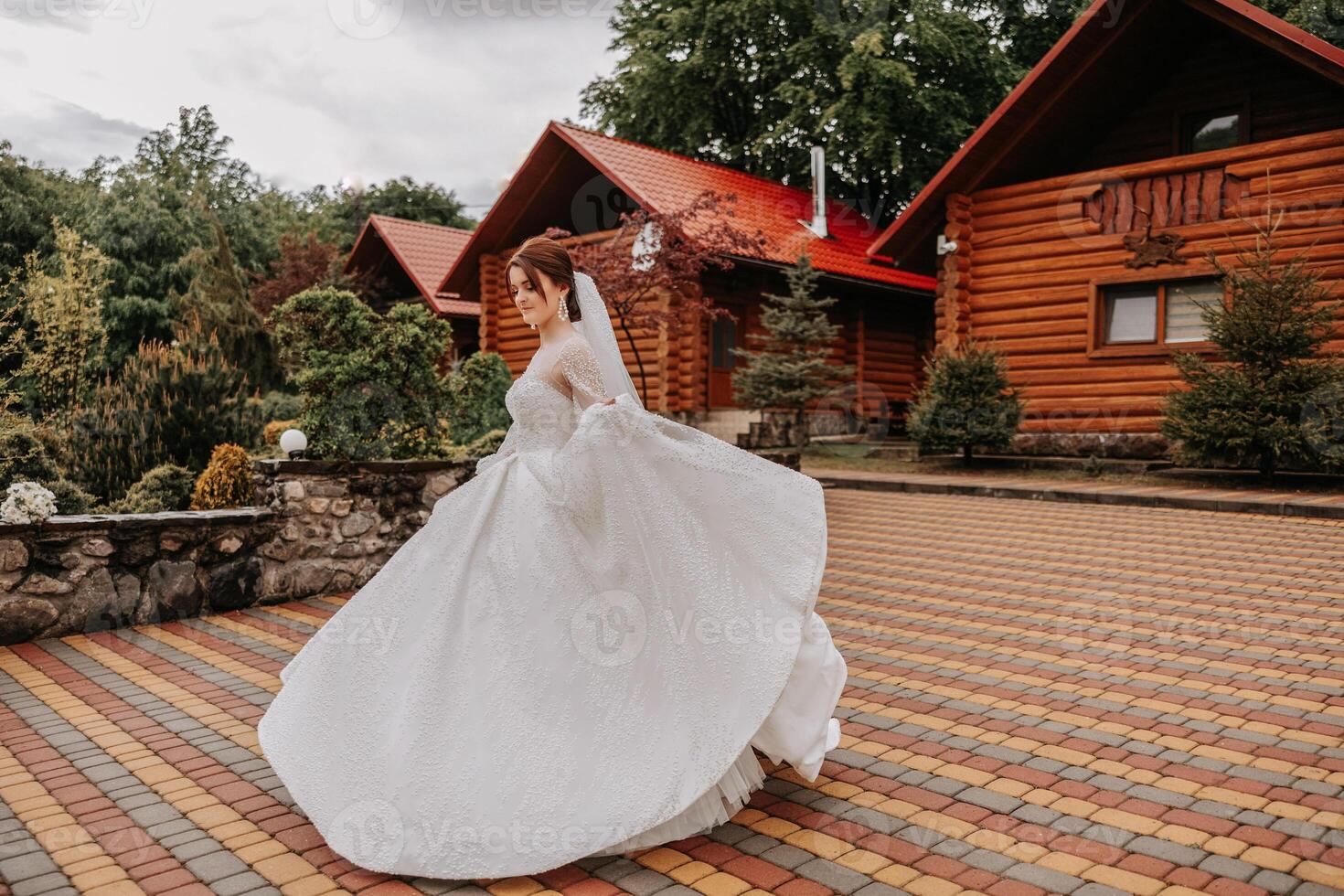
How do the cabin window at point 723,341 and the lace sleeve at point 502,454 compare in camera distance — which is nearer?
the lace sleeve at point 502,454

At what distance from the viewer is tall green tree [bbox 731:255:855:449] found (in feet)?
55.0

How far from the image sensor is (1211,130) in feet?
48.8

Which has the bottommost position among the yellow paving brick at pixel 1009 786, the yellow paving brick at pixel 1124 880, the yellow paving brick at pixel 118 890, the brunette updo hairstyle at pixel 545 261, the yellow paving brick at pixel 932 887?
the yellow paving brick at pixel 118 890

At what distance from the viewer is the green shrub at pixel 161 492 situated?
Result: 320 inches

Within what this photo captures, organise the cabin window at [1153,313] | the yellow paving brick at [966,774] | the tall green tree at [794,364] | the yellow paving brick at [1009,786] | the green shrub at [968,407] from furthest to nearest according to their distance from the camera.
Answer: the tall green tree at [794,364] < the green shrub at [968,407] < the cabin window at [1153,313] < the yellow paving brick at [966,774] < the yellow paving brick at [1009,786]

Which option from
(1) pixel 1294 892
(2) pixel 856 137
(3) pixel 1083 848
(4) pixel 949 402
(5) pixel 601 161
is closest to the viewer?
(1) pixel 1294 892

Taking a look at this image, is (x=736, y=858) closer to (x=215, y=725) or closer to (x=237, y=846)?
(x=237, y=846)

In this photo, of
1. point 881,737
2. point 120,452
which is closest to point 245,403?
point 120,452

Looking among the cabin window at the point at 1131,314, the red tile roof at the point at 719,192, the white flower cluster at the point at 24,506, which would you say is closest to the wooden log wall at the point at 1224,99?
the cabin window at the point at 1131,314

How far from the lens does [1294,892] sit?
2768 mm

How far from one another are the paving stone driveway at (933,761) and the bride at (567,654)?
170mm

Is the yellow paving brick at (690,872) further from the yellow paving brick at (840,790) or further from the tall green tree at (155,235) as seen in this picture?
the tall green tree at (155,235)

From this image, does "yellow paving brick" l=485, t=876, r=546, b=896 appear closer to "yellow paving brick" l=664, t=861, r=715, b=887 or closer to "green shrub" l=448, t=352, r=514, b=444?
"yellow paving brick" l=664, t=861, r=715, b=887

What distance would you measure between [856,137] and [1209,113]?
10.8 metres
